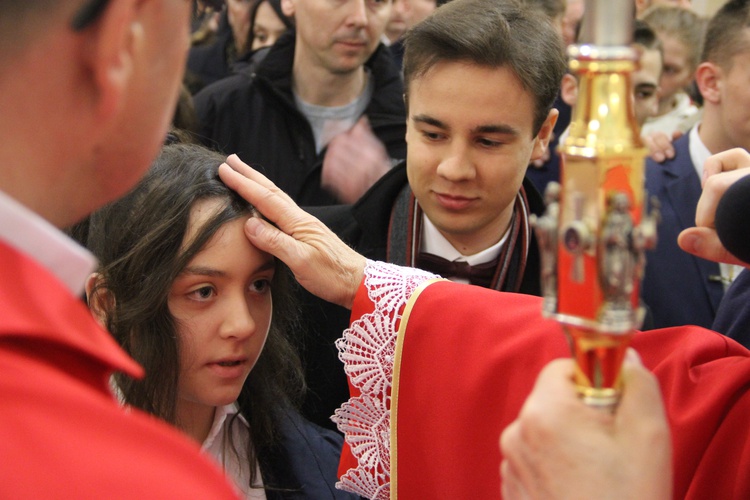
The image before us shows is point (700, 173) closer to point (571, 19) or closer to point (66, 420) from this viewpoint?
point (571, 19)

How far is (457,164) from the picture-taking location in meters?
2.59

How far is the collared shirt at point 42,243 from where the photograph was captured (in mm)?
886

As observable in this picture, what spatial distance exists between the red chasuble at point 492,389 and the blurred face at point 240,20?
12.4 ft

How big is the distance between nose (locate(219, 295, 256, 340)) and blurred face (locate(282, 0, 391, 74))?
196cm

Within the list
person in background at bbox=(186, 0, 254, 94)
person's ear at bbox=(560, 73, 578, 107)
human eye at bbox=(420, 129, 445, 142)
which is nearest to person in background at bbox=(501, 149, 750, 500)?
human eye at bbox=(420, 129, 445, 142)

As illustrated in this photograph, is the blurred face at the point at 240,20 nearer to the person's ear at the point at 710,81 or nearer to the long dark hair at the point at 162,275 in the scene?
the person's ear at the point at 710,81

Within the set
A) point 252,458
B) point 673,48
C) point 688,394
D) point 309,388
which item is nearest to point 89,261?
point 688,394

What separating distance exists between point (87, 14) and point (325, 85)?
9.91 ft

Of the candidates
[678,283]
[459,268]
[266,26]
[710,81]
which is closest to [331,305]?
[459,268]

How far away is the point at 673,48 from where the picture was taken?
5547 mm

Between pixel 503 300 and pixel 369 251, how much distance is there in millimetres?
878

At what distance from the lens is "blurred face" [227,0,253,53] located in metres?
5.59

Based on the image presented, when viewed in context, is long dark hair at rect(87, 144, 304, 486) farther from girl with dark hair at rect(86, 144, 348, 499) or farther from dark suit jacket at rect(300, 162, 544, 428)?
dark suit jacket at rect(300, 162, 544, 428)

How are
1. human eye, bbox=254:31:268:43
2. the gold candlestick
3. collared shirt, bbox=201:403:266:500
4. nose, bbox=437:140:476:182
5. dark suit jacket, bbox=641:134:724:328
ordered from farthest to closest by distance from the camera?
1. human eye, bbox=254:31:268:43
2. dark suit jacket, bbox=641:134:724:328
3. nose, bbox=437:140:476:182
4. collared shirt, bbox=201:403:266:500
5. the gold candlestick
